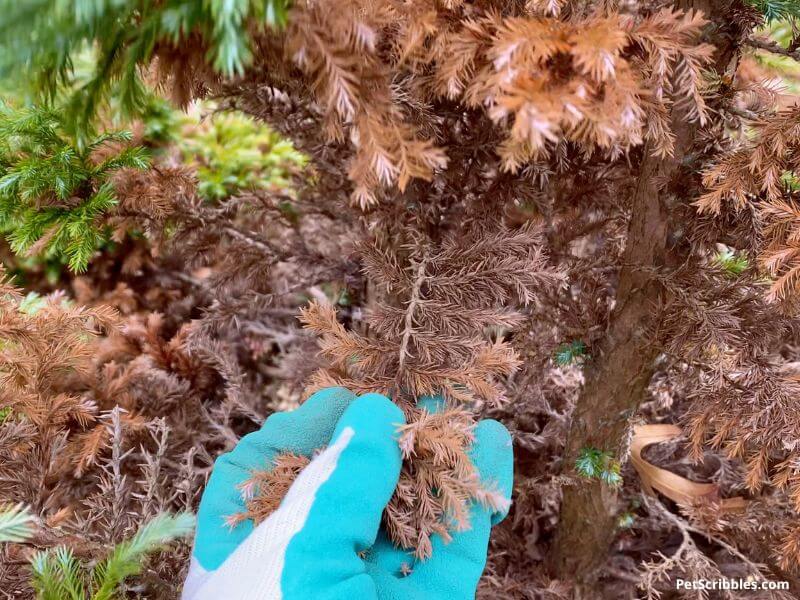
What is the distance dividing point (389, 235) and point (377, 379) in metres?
0.41

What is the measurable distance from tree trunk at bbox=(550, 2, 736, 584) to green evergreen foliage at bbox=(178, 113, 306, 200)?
1386mm

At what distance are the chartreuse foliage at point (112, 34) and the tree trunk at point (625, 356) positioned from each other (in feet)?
3.18

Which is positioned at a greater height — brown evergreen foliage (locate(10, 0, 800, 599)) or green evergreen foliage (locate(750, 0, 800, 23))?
green evergreen foliage (locate(750, 0, 800, 23))

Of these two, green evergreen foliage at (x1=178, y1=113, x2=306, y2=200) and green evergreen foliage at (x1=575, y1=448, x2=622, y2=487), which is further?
green evergreen foliage at (x1=178, y1=113, x2=306, y2=200)

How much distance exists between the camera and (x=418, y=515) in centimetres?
114

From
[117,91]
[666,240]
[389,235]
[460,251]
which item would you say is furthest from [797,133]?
[117,91]

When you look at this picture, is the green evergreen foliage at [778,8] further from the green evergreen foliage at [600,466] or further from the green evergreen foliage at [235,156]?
the green evergreen foliage at [235,156]

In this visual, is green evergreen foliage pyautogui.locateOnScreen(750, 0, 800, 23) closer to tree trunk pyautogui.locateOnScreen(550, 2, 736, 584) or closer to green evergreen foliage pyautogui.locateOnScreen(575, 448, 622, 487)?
tree trunk pyautogui.locateOnScreen(550, 2, 736, 584)

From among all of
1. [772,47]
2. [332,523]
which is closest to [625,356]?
[772,47]

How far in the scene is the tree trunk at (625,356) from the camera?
1308 mm

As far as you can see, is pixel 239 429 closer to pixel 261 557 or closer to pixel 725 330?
pixel 261 557

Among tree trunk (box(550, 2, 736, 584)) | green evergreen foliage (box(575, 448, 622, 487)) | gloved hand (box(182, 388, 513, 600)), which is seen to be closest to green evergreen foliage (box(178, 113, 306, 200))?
gloved hand (box(182, 388, 513, 600))

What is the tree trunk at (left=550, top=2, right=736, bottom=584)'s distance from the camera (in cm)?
131

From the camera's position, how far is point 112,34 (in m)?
0.90
